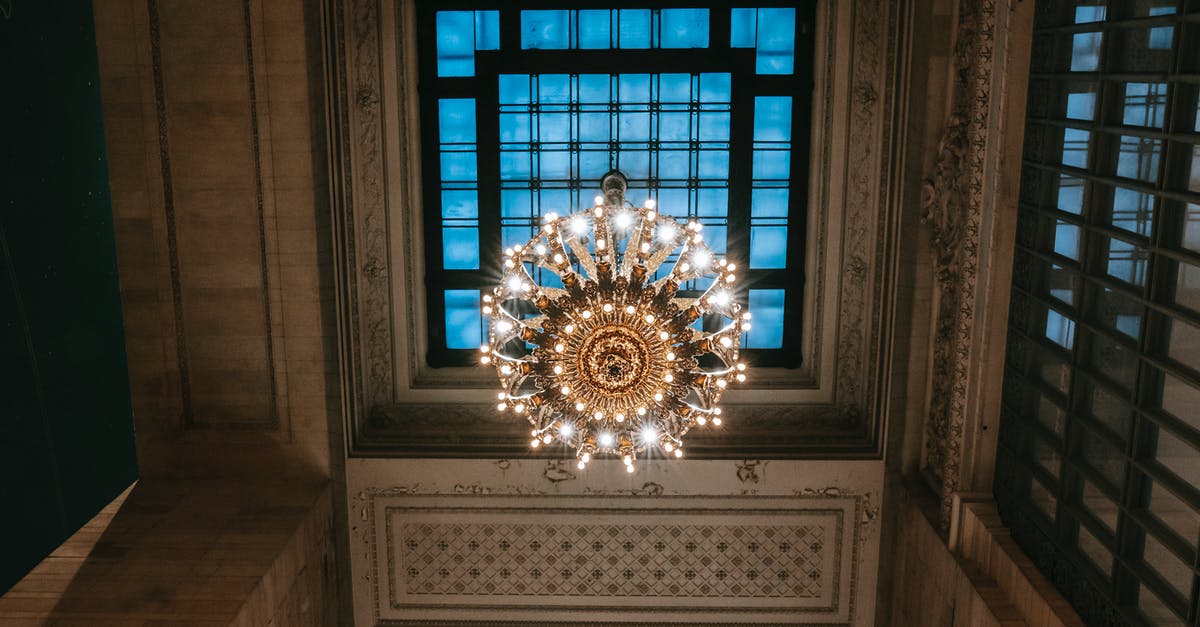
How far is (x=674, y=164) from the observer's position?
6.97 metres

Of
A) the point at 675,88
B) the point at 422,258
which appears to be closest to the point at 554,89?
the point at 675,88

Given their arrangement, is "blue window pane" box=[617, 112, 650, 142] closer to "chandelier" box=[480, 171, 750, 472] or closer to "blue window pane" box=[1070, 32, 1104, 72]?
"chandelier" box=[480, 171, 750, 472]

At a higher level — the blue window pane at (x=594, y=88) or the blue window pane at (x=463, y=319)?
the blue window pane at (x=594, y=88)

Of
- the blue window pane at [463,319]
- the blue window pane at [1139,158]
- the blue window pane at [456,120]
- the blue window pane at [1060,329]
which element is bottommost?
the blue window pane at [463,319]

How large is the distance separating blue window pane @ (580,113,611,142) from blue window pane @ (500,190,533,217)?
579 mm

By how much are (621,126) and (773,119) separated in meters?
1.05

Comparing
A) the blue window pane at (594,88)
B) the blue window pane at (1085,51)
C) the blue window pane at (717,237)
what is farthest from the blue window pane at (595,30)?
the blue window pane at (1085,51)

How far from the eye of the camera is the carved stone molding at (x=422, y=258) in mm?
6570

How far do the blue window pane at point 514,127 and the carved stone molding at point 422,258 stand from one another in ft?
1.99

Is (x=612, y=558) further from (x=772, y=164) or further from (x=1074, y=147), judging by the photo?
(x=1074, y=147)

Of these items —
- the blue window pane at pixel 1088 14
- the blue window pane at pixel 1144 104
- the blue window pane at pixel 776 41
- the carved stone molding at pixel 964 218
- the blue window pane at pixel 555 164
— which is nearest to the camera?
the blue window pane at pixel 1144 104

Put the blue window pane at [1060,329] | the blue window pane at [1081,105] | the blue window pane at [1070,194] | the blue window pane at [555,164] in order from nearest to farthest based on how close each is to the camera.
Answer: the blue window pane at [1081,105], the blue window pane at [1070,194], the blue window pane at [1060,329], the blue window pane at [555,164]

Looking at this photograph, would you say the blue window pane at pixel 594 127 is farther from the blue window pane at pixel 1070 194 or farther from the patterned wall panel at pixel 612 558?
the blue window pane at pixel 1070 194

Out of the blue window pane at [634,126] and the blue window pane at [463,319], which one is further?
the blue window pane at [463,319]
